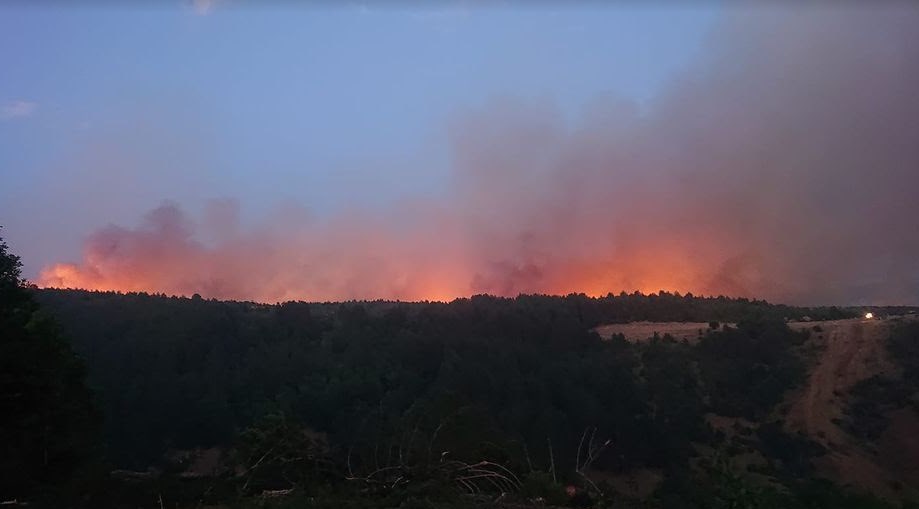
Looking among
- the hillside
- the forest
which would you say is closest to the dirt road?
the hillside

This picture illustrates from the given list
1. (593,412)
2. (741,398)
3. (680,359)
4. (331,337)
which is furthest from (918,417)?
(331,337)

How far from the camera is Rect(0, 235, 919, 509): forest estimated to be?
40.7ft

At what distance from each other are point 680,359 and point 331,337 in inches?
1073

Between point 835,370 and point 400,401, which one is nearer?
point 400,401

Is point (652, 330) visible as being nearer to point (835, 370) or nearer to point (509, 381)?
point (835, 370)

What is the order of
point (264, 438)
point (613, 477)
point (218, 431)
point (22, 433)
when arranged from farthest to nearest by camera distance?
1. point (218, 431)
2. point (613, 477)
3. point (22, 433)
4. point (264, 438)

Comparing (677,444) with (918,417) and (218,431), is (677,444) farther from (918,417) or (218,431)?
(218,431)

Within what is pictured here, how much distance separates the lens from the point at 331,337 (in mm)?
57031

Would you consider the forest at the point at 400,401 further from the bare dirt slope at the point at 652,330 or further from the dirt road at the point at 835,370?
the dirt road at the point at 835,370

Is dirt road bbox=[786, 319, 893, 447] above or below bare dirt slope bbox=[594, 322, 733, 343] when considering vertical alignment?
below

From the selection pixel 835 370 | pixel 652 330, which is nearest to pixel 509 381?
pixel 652 330

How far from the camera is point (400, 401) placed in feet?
147

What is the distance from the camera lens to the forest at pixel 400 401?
1241 cm

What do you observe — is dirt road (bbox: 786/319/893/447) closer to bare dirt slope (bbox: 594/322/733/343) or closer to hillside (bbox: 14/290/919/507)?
hillside (bbox: 14/290/919/507)
